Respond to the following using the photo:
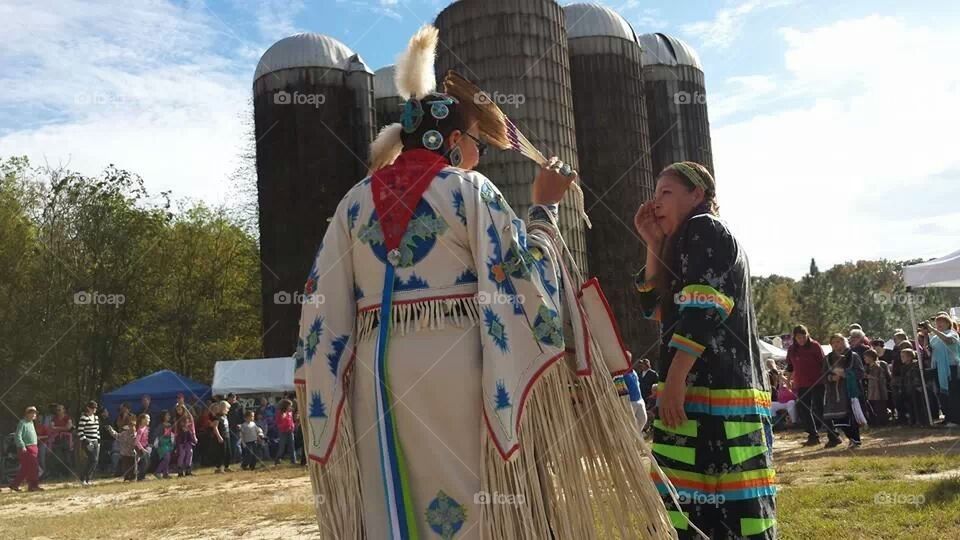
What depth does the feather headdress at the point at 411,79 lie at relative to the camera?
117 inches

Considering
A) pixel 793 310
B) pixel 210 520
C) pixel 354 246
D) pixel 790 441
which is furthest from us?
pixel 793 310

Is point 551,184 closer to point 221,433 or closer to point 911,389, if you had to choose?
point 911,389

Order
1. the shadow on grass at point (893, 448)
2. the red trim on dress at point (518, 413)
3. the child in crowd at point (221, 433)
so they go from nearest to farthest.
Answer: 1. the red trim on dress at point (518, 413)
2. the shadow on grass at point (893, 448)
3. the child in crowd at point (221, 433)

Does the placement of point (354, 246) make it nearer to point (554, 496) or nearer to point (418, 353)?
point (418, 353)

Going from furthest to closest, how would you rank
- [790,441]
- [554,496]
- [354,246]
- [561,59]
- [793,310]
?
[793,310] < [561,59] < [790,441] < [354,246] < [554,496]

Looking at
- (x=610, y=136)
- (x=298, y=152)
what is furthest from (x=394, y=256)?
(x=298, y=152)

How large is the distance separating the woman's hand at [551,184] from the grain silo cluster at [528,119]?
14.7m

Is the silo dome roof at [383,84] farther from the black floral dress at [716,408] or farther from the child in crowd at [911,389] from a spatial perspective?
the black floral dress at [716,408]

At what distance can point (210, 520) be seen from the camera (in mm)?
7484

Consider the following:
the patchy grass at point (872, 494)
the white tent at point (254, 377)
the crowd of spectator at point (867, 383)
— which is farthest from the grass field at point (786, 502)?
the white tent at point (254, 377)

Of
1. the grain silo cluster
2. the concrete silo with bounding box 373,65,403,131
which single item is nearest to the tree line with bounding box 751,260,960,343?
the grain silo cluster

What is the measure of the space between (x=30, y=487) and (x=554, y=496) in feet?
45.9

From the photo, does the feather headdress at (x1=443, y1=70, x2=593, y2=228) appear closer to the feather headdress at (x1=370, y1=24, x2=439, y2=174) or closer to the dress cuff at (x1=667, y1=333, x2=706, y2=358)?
the feather headdress at (x1=370, y1=24, x2=439, y2=174)

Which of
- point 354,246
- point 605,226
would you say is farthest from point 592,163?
point 354,246
